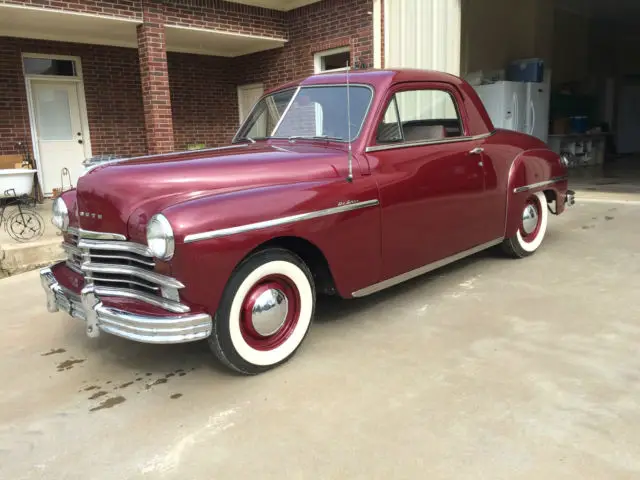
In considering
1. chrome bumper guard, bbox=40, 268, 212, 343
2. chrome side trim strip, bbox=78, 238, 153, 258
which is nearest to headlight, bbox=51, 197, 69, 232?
chrome side trim strip, bbox=78, 238, 153, 258

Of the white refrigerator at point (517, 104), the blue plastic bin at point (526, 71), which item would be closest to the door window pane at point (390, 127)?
the white refrigerator at point (517, 104)

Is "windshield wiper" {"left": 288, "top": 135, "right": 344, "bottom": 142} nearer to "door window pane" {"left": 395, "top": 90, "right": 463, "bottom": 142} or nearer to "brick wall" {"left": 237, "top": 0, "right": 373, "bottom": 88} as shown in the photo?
"door window pane" {"left": 395, "top": 90, "right": 463, "bottom": 142}

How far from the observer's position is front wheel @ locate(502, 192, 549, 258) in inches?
206

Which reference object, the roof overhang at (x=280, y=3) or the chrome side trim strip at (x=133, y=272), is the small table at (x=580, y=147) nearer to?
the roof overhang at (x=280, y=3)

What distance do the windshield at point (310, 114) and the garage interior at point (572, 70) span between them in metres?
7.54

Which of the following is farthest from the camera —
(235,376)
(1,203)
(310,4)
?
(310,4)

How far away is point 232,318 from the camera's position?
2930 mm

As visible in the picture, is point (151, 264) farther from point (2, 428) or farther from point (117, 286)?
point (2, 428)

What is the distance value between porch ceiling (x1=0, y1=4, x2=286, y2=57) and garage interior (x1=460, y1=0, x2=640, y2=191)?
4506 mm

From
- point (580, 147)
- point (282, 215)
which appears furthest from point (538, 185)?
point (580, 147)

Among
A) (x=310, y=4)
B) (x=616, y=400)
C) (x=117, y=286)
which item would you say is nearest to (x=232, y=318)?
(x=117, y=286)

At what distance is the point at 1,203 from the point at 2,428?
5.89 meters

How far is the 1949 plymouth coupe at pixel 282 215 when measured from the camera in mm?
2787

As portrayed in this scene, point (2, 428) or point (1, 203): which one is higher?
point (1, 203)
